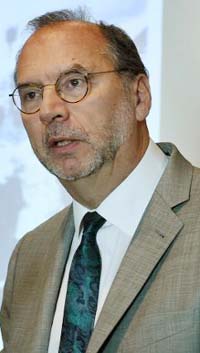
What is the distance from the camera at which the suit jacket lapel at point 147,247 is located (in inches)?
44.8

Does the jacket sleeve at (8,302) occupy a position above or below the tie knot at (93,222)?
below

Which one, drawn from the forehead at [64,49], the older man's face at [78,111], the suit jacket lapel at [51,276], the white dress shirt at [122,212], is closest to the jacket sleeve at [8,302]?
the suit jacket lapel at [51,276]

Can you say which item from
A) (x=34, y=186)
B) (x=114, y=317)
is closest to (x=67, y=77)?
(x=114, y=317)

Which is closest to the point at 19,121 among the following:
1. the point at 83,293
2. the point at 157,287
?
the point at 83,293

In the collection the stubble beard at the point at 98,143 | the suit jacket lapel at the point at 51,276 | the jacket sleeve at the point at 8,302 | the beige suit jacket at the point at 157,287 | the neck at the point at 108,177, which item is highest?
the stubble beard at the point at 98,143

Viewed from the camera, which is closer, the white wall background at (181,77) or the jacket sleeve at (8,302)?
the jacket sleeve at (8,302)

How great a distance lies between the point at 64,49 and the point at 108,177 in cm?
24

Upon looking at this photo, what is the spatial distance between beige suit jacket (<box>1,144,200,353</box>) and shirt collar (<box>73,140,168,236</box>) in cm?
3

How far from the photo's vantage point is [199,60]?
1.67m

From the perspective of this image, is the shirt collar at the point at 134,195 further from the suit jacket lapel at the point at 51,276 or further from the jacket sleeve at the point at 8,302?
the jacket sleeve at the point at 8,302

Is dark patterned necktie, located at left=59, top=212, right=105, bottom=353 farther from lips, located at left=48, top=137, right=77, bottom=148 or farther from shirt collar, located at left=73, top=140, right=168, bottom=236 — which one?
lips, located at left=48, top=137, right=77, bottom=148

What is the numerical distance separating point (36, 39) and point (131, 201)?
34 centimetres

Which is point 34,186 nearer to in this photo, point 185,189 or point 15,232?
point 15,232

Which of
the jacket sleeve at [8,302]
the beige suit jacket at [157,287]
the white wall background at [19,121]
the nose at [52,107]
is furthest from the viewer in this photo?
the white wall background at [19,121]
